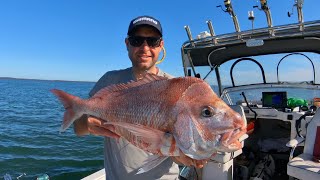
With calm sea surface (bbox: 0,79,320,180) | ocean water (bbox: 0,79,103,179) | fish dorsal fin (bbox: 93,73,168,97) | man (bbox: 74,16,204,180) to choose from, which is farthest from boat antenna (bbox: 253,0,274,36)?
ocean water (bbox: 0,79,103,179)

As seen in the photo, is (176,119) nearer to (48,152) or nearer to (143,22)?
(143,22)

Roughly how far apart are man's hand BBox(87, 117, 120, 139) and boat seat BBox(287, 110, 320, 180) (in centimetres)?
278

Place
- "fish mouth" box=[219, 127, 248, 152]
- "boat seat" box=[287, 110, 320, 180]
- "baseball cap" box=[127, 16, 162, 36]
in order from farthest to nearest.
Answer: "boat seat" box=[287, 110, 320, 180], "baseball cap" box=[127, 16, 162, 36], "fish mouth" box=[219, 127, 248, 152]

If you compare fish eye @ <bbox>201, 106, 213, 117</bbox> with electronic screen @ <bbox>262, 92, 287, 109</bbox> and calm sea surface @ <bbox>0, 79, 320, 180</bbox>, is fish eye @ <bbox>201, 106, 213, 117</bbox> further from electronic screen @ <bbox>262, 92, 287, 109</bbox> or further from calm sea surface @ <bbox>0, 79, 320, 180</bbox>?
calm sea surface @ <bbox>0, 79, 320, 180</bbox>

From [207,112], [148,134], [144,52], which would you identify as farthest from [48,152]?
[207,112]

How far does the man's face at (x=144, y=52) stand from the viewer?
255 centimetres

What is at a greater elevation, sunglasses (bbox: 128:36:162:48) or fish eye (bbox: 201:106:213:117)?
sunglasses (bbox: 128:36:162:48)

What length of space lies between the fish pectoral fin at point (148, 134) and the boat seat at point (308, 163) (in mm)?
2744

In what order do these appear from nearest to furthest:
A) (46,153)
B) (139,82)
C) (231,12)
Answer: (139,82), (231,12), (46,153)

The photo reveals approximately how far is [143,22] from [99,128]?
35.2 inches

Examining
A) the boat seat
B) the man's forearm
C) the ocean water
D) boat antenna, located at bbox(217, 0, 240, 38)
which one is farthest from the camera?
the ocean water

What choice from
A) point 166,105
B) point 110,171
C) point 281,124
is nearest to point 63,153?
point 281,124

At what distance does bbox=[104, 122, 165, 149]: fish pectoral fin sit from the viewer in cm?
181

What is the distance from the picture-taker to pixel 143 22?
8.29 ft
